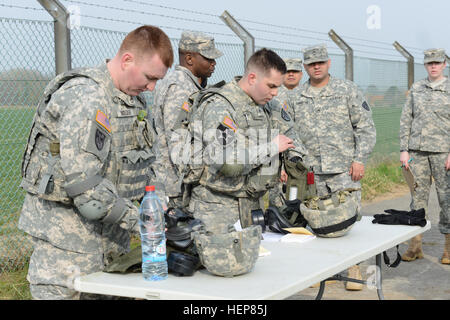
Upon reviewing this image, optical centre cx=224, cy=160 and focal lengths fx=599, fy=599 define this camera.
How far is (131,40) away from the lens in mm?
2709

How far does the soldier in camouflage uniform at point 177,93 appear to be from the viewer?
4461mm

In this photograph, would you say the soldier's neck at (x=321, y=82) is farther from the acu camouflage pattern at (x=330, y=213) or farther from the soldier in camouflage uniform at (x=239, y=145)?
the acu camouflage pattern at (x=330, y=213)

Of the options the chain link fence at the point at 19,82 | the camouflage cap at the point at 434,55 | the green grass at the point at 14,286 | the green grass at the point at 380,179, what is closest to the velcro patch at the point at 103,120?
the green grass at the point at 14,286

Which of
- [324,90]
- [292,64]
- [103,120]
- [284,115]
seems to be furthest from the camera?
[292,64]

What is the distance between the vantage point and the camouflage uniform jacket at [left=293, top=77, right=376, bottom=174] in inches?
203

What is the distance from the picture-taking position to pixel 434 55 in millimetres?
6047

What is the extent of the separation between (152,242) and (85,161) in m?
0.45

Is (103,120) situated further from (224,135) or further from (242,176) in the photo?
(242,176)

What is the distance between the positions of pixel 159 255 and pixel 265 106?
1707 mm

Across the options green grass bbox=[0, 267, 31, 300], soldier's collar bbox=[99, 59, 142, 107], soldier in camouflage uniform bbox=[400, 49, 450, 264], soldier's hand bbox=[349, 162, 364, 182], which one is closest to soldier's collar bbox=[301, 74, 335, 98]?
soldier's hand bbox=[349, 162, 364, 182]

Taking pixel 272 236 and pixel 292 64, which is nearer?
pixel 272 236

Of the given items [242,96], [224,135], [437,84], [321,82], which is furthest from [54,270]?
[437,84]

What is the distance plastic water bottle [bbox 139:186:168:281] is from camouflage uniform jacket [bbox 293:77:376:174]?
2.79 metres
